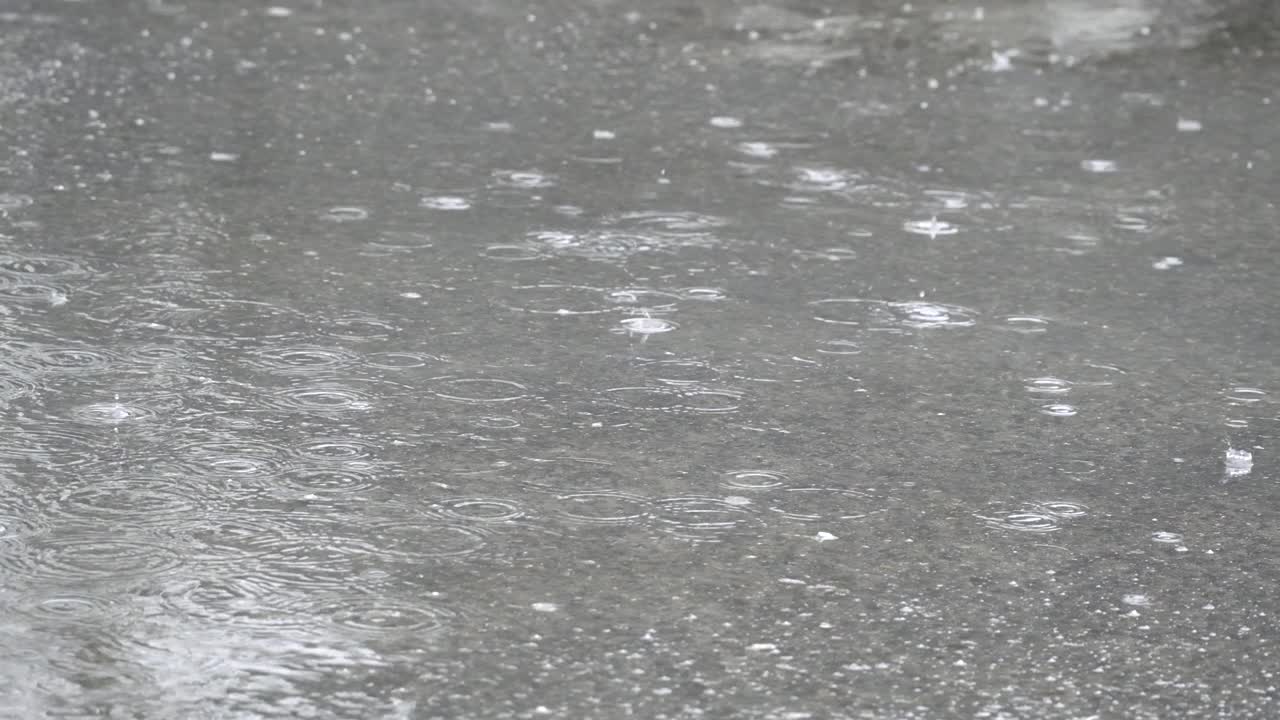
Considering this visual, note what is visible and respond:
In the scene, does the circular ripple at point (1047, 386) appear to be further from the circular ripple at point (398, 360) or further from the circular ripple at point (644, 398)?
the circular ripple at point (398, 360)

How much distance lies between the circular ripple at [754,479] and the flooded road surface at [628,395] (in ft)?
0.04

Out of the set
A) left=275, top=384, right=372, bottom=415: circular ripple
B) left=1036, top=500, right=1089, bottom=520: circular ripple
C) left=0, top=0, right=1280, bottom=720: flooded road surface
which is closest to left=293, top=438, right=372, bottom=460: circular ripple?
left=0, top=0, right=1280, bottom=720: flooded road surface

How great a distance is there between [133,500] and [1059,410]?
2.58m

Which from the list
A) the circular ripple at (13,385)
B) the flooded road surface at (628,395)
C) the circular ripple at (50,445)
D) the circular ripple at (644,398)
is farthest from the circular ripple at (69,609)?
the circular ripple at (644,398)

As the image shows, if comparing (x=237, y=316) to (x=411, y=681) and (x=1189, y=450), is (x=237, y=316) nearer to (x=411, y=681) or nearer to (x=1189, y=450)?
(x=411, y=681)

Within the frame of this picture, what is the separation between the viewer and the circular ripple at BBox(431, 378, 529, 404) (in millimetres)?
4703

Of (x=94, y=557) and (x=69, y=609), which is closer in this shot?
(x=69, y=609)

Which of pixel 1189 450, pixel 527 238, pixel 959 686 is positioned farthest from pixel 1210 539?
pixel 527 238

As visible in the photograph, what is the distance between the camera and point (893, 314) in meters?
5.56

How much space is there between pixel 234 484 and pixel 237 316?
1.35 meters

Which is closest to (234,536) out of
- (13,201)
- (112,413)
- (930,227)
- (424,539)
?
(424,539)

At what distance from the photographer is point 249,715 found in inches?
120

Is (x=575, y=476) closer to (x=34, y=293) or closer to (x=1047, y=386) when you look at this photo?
(x=1047, y=386)

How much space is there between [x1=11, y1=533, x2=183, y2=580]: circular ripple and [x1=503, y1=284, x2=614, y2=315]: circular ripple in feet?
6.55
